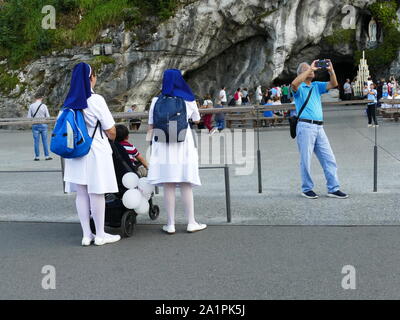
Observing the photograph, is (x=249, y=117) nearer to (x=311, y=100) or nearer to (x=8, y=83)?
(x=311, y=100)

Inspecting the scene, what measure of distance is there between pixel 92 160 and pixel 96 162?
2.1 inches

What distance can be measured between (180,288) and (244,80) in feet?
106

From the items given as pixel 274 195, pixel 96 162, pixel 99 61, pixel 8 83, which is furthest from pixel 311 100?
pixel 8 83

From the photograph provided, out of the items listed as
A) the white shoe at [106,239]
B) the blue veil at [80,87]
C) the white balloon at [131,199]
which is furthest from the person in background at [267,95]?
the blue veil at [80,87]

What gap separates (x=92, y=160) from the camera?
6141 millimetres

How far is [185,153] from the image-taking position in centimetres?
645

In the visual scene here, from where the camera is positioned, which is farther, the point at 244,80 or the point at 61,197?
the point at 244,80

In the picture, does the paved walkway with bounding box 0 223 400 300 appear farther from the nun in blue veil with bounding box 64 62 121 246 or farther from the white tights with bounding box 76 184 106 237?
the nun in blue veil with bounding box 64 62 121 246

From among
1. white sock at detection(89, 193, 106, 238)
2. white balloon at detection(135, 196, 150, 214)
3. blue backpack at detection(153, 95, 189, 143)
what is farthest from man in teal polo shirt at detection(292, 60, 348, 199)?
white sock at detection(89, 193, 106, 238)

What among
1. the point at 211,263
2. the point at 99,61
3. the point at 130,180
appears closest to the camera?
the point at 211,263

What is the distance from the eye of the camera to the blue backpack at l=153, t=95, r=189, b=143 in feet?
20.6

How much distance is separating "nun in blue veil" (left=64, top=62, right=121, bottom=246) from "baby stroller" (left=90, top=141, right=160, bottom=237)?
1.12 ft

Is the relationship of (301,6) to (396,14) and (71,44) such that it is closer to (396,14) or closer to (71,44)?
(396,14)

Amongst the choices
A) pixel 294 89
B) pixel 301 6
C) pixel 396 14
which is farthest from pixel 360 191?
pixel 396 14
